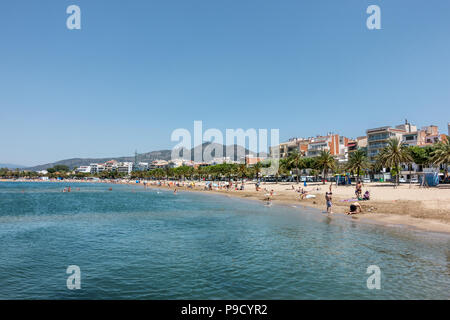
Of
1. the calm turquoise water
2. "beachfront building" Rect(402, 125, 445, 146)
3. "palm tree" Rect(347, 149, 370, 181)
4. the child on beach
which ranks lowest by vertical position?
the calm turquoise water

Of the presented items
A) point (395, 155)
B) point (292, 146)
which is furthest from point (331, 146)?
point (395, 155)

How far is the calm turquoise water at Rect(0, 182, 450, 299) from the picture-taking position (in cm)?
1092

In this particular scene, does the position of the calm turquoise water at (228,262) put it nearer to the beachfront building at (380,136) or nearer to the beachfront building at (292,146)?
the beachfront building at (380,136)

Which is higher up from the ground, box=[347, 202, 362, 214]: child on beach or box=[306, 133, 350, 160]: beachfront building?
box=[306, 133, 350, 160]: beachfront building

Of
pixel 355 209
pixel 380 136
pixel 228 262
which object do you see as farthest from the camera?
pixel 380 136

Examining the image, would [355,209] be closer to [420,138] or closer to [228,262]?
[228,262]

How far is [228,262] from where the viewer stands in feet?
47.7

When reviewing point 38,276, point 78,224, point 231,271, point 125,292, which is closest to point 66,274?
point 38,276

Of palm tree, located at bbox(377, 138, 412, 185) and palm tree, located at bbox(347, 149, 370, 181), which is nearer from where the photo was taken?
palm tree, located at bbox(377, 138, 412, 185)

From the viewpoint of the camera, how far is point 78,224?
2767cm

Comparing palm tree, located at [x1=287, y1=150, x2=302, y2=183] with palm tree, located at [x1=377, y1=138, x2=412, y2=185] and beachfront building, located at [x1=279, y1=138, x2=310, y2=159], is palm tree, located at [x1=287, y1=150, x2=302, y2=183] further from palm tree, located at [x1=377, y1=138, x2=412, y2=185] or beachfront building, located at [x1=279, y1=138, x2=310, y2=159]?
palm tree, located at [x1=377, y1=138, x2=412, y2=185]

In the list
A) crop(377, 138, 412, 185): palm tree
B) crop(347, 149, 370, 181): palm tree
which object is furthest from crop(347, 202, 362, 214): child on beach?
crop(347, 149, 370, 181): palm tree

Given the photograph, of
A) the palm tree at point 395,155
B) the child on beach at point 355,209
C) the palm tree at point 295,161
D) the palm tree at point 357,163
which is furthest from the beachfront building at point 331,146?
the child on beach at point 355,209
